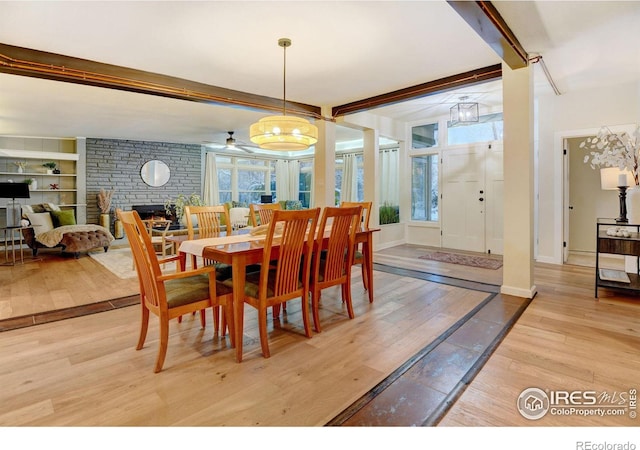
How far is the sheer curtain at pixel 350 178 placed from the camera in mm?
8812

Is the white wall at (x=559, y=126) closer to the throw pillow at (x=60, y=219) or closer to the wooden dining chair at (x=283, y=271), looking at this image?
the wooden dining chair at (x=283, y=271)

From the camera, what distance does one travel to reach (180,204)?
6.97 meters

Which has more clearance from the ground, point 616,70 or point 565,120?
point 616,70

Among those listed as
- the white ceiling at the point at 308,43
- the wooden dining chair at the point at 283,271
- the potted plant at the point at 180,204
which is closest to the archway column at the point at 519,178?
the white ceiling at the point at 308,43

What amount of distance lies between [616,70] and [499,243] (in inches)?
112

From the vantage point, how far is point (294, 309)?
321 cm

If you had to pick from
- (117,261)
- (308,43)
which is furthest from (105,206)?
(308,43)

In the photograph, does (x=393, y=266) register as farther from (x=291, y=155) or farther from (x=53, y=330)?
(x=291, y=155)

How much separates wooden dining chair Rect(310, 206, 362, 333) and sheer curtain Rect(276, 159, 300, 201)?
767 centimetres

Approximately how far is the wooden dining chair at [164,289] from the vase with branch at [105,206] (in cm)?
627

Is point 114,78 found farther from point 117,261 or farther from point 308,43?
point 117,261

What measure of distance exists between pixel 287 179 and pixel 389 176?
384 centimetres

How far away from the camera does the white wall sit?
448 cm
